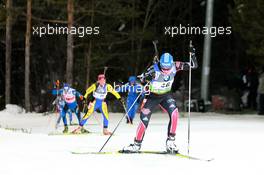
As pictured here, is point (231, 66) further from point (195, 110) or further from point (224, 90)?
point (195, 110)

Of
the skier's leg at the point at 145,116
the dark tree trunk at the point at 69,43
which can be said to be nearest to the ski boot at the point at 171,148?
the skier's leg at the point at 145,116

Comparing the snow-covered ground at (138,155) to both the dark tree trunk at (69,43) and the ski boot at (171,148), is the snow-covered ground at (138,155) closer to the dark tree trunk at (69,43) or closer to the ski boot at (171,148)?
the ski boot at (171,148)

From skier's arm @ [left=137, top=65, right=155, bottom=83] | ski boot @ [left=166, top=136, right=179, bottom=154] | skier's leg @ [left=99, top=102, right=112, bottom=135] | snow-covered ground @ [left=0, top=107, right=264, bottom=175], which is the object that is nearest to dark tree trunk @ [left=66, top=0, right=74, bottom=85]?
snow-covered ground @ [left=0, top=107, right=264, bottom=175]

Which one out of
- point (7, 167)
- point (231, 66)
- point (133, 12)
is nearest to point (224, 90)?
point (231, 66)

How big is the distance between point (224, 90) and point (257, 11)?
955 centimetres

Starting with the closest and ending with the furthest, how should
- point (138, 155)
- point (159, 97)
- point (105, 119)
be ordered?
point (138, 155) → point (159, 97) → point (105, 119)

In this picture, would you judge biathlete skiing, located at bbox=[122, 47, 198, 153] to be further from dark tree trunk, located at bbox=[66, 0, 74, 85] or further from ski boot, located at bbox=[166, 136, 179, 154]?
dark tree trunk, located at bbox=[66, 0, 74, 85]

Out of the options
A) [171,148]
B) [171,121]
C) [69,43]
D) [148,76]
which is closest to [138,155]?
[171,148]

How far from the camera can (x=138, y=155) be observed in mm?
9938

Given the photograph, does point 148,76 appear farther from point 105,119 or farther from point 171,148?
point 105,119

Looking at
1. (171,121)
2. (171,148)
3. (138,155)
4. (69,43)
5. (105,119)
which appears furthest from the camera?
(69,43)

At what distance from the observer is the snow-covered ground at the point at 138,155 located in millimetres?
8586

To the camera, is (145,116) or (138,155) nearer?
(138,155)

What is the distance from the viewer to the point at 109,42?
2475cm
